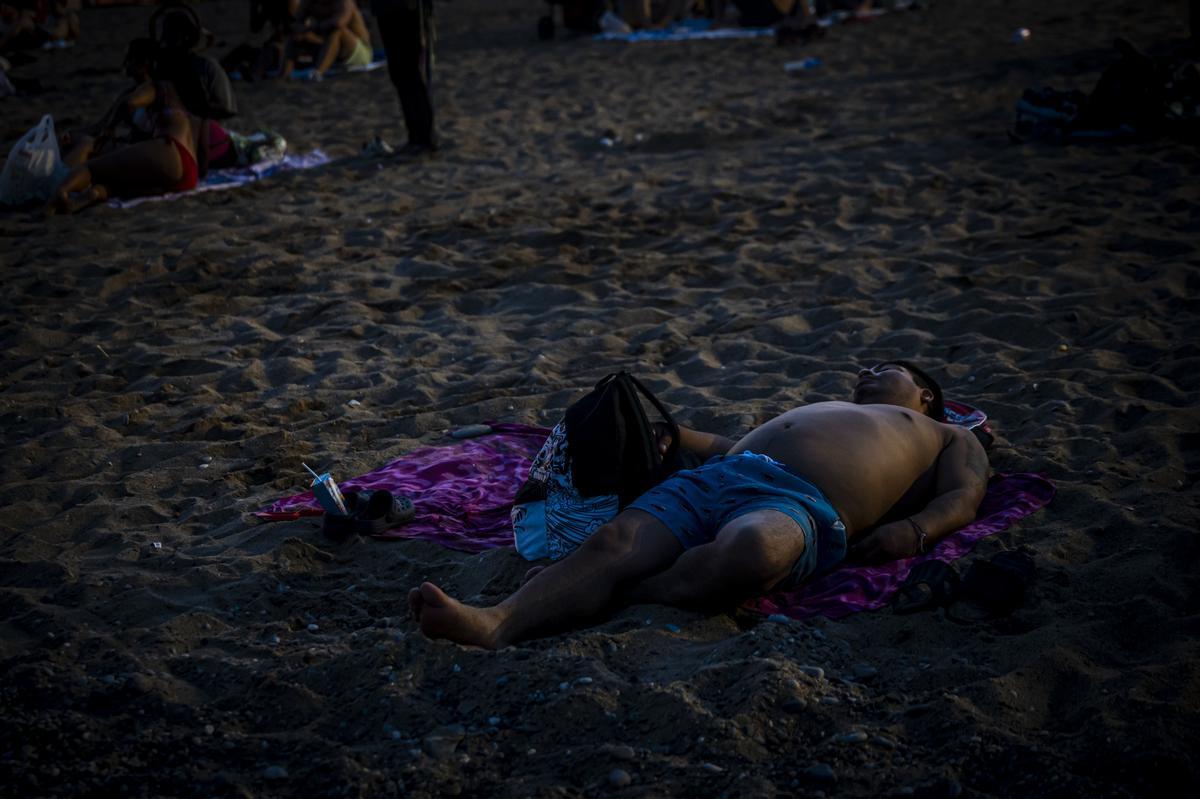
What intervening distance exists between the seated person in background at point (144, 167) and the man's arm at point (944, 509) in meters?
6.30

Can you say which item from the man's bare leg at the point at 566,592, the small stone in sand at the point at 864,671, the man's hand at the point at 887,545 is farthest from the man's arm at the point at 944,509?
the man's bare leg at the point at 566,592

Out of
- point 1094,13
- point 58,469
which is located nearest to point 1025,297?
point 58,469

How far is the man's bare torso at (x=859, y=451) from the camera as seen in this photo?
3.21 metres

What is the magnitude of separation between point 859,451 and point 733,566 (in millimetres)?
723

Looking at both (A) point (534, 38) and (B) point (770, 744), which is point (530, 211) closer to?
(B) point (770, 744)

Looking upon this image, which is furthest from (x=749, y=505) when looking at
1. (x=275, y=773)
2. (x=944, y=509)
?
(x=275, y=773)

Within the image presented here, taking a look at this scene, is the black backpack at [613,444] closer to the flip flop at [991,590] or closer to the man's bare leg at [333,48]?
the flip flop at [991,590]

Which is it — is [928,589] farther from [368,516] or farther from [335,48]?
[335,48]

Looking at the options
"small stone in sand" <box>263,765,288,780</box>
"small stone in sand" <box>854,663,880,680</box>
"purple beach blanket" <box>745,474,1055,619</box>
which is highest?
"small stone in sand" <box>263,765,288,780</box>

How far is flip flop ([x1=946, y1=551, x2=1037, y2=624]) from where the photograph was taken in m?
2.87

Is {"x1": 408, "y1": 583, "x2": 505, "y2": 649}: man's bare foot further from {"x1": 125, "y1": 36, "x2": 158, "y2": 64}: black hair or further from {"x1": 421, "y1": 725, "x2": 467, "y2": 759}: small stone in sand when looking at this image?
{"x1": 125, "y1": 36, "x2": 158, "y2": 64}: black hair

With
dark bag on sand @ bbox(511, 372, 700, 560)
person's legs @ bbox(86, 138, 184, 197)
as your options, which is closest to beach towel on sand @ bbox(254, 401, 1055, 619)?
dark bag on sand @ bbox(511, 372, 700, 560)

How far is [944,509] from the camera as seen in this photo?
3279 millimetres

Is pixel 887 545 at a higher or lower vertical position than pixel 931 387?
lower
